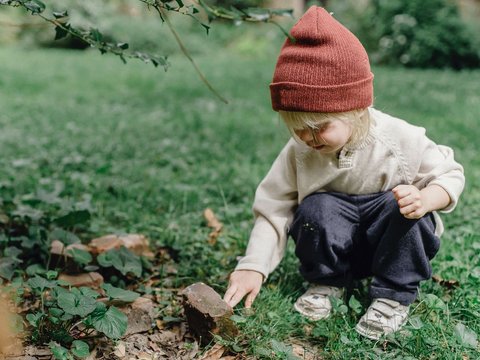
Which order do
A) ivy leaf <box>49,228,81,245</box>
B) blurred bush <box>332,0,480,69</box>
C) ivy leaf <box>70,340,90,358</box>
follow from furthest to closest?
blurred bush <box>332,0,480,69</box>, ivy leaf <box>49,228,81,245</box>, ivy leaf <box>70,340,90,358</box>

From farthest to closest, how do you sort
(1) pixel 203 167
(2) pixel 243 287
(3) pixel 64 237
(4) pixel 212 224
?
(1) pixel 203 167
(4) pixel 212 224
(3) pixel 64 237
(2) pixel 243 287

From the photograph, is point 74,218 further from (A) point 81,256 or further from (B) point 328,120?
(B) point 328,120

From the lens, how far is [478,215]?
304cm

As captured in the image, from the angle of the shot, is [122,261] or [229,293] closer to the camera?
[229,293]

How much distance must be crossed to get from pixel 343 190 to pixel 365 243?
0.21 metres

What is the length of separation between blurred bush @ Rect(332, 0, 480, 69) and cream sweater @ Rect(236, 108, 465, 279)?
31.7ft

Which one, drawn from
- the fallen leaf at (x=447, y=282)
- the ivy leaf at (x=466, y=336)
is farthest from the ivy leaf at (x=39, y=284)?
the fallen leaf at (x=447, y=282)

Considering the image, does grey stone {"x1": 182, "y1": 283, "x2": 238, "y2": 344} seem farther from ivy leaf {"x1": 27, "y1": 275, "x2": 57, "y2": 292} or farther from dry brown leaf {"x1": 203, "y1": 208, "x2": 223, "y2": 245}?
dry brown leaf {"x1": 203, "y1": 208, "x2": 223, "y2": 245}

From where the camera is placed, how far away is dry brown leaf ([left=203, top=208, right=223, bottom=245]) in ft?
8.88

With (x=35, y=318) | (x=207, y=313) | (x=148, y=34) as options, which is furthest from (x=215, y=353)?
(x=148, y=34)

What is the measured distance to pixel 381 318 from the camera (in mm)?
1990

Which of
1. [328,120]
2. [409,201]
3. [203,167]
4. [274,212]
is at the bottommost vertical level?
[203,167]

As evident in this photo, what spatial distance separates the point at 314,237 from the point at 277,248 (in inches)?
7.2

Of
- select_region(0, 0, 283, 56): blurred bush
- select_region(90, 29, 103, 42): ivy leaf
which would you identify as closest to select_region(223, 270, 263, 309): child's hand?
select_region(90, 29, 103, 42): ivy leaf
